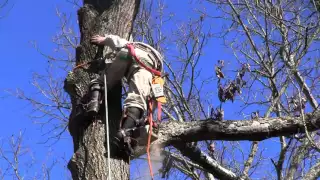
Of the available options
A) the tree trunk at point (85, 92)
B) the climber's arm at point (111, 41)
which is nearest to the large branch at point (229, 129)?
the tree trunk at point (85, 92)

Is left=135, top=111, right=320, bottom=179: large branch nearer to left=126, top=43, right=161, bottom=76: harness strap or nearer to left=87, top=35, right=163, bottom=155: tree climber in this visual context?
left=87, top=35, right=163, bottom=155: tree climber

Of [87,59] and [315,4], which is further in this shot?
[315,4]

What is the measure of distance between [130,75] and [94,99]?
34 cm

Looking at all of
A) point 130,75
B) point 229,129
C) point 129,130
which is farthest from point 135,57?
point 229,129

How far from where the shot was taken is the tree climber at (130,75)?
3.23 m

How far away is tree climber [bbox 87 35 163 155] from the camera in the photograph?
3229 mm

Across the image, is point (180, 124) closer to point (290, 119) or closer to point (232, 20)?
point (290, 119)

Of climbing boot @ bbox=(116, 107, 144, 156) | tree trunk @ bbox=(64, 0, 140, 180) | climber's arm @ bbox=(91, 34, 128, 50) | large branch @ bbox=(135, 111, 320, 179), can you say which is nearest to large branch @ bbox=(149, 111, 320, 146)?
large branch @ bbox=(135, 111, 320, 179)

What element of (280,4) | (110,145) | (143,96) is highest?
(280,4)

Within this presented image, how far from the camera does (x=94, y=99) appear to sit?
130 inches

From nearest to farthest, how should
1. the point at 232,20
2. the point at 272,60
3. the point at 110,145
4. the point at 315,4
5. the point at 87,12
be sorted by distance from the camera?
the point at 110,145
the point at 87,12
the point at 315,4
the point at 272,60
the point at 232,20

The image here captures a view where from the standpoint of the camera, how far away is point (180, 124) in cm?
342

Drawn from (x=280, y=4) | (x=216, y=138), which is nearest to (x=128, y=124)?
(x=216, y=138)

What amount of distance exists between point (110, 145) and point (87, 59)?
30.2 inches
